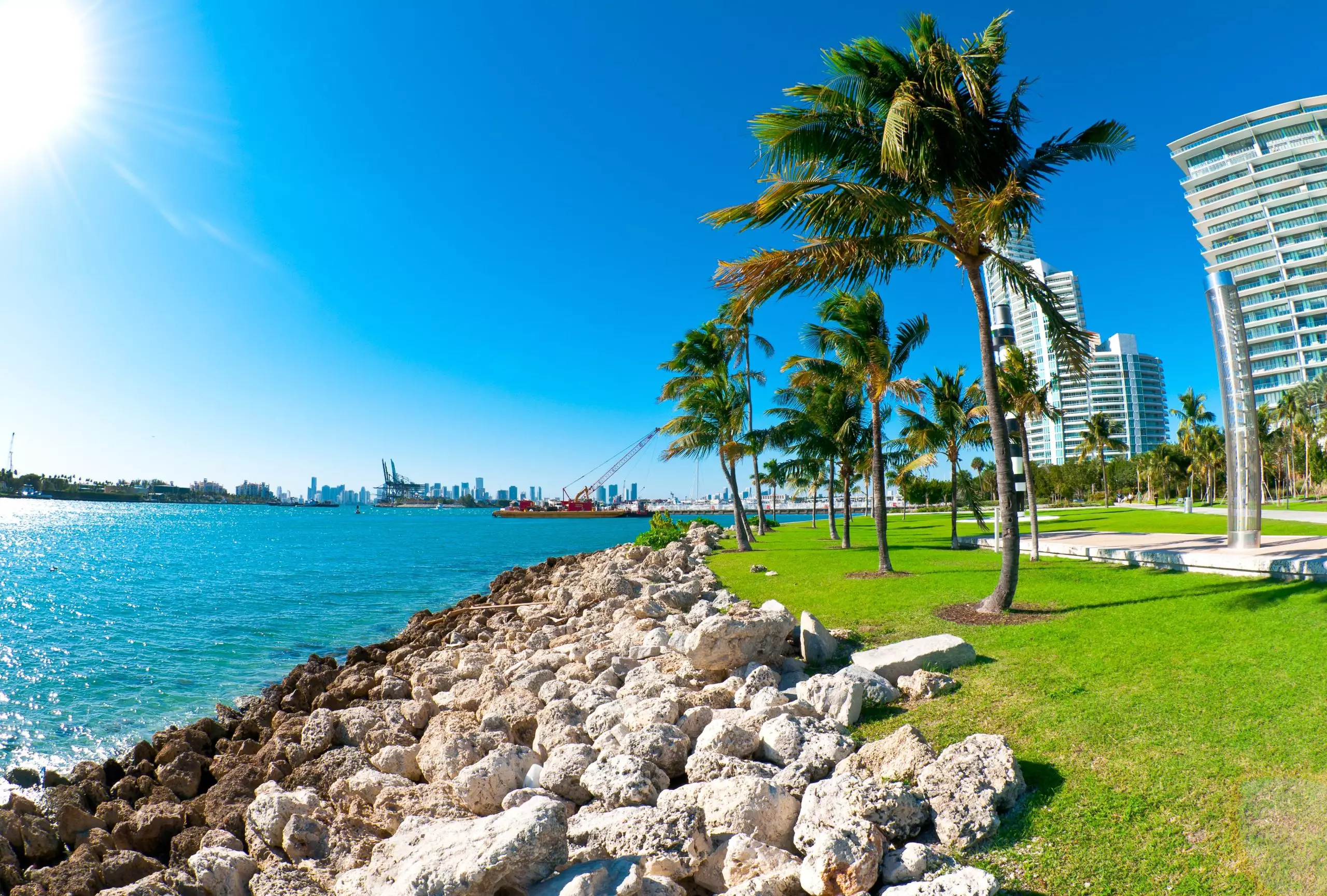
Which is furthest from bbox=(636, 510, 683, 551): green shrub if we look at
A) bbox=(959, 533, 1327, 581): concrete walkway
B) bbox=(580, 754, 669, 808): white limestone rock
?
bbox=(580, 754, 669, 808): white limestone rock

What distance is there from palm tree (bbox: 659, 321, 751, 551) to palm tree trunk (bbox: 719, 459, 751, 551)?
3cm

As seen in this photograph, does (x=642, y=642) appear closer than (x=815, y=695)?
No

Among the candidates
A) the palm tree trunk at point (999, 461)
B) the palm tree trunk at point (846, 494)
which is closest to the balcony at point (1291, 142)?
the palm tree trunk at point (846, 494)

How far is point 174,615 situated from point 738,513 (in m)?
19.5

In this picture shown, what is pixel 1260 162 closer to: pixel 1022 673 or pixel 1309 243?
pixel 1309 243

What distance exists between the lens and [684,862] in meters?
4.33

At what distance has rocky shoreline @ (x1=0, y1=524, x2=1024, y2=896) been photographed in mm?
4180

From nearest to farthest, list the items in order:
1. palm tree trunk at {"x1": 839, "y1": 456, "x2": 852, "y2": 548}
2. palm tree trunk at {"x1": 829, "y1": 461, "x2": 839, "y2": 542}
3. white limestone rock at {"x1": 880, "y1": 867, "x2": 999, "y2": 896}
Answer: white limestone rock at {"x1": 880, "y1": 867, "x2": 999, "y2": 896}
palm tree trunk at {"x1": 839, "y1": 456, "x2": 852, "y2": 548}
palm tree trunk at {"x1": 829, "y1": 461, "x2": 839, "y2": 542}

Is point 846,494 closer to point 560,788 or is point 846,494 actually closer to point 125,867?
point 560,788

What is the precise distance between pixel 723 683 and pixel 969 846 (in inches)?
142

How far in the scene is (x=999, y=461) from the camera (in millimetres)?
10227

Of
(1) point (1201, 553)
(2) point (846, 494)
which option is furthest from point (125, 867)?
(2) point (846, 494)

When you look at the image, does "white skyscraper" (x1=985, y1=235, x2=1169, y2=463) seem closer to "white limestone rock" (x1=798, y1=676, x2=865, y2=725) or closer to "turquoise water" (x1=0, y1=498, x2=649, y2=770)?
"turquoise water" (x1=0, y1=498, x2=649, y2=770)

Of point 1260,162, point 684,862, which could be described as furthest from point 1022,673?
point 1260,162
